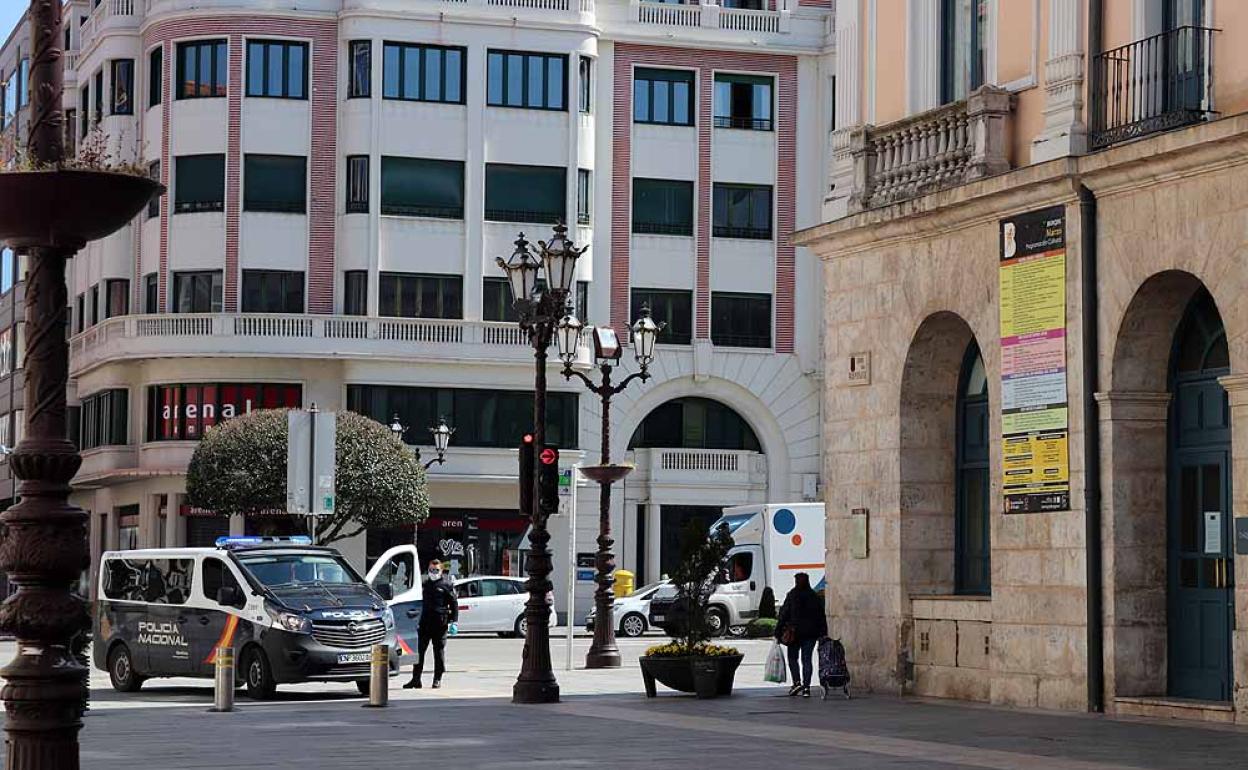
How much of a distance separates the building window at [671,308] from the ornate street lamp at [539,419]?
30951 millimetres

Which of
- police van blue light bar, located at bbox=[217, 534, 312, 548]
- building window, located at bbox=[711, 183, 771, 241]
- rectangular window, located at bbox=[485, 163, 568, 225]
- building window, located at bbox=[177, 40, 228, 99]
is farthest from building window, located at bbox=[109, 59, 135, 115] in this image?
police van blue light bar, located at bbox=[217, 534, 312, 548]

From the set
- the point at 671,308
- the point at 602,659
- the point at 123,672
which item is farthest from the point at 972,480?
the point at 671,308

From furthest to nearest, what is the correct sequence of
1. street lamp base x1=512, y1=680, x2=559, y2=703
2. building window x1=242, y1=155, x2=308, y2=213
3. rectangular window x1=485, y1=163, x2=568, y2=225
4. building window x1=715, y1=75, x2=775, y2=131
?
1. building window x1=715, y1=75, x2=775, y2=131
2. rectangular window x1=485, y1=163, x2=568, y2=225
3. building window x1=242, y1=155, x2=308, y2=213
4. street lamp base x1=512, y1=680, x2=559, y2=703

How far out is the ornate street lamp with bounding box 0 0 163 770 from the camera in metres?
9.83

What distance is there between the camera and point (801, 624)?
25.6 m

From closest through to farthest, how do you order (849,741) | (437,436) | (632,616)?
(849,741)
(632,616)
(437,436)

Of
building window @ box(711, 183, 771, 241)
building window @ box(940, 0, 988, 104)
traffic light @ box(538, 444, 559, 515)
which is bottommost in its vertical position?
traffic light @ box(538, 444, 559, 515)

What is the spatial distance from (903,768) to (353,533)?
37245mm

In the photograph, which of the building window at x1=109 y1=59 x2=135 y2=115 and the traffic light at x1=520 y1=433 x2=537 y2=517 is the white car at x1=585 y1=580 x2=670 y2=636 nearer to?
the building window at x1=109 y1=59 x2=135 y2=115

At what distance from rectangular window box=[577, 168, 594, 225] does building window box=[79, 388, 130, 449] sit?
12.6 metres

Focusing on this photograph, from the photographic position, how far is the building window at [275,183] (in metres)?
55.0

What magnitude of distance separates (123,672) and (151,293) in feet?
97.3

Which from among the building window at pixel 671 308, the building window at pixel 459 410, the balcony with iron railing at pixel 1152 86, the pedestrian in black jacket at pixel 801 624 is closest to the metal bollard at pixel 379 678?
the pedestrian in black jacket at pixel 801 624

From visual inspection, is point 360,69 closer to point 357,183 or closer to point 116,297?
point 357,183
